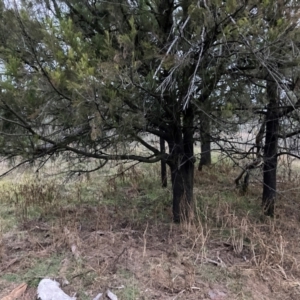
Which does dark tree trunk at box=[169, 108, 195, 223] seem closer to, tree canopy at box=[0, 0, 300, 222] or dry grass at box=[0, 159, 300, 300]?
tree canopy at box=[0, 0, 300, 222]

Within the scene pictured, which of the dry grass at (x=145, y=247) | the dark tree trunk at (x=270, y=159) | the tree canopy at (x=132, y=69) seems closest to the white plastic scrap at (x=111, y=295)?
the dry grass at (x=145, y=247)

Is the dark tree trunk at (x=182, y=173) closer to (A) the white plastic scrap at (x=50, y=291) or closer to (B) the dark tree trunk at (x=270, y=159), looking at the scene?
(B) the dark tree trunk at (x=270, y=159)

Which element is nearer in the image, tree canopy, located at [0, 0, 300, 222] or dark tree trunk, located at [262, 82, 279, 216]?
tree canopy, located at [0, 0, 300, 222]

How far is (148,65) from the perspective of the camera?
3.33 metres

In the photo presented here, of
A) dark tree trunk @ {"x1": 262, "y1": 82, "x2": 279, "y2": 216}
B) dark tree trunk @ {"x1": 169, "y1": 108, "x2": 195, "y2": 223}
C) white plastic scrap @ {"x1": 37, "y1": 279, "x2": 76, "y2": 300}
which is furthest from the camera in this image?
dark tree trunk @ {"x1": 262, "y1": 82, "x2": 279, "y2": 216}

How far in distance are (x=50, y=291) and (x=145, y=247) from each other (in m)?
1.01

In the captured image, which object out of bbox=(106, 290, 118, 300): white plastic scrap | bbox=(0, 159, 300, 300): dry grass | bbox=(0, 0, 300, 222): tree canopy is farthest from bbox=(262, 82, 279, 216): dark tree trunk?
bbox=(106, 290, 118, 300): white plastic scrap

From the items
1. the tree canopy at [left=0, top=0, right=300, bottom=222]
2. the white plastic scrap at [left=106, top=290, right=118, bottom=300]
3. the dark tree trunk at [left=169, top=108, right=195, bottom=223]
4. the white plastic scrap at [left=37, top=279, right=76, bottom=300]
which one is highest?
the tree canopy at [left=0, top=0, right=300, bottom=222]

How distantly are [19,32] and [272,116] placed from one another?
126 inches

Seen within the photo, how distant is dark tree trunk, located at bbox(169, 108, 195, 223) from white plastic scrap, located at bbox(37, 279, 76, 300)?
1714mm

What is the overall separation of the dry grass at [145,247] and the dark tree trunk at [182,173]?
197mm

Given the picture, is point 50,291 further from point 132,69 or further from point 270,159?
point 270,159

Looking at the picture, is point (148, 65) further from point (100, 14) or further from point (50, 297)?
point (50, 297)

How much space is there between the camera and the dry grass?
117 inches
